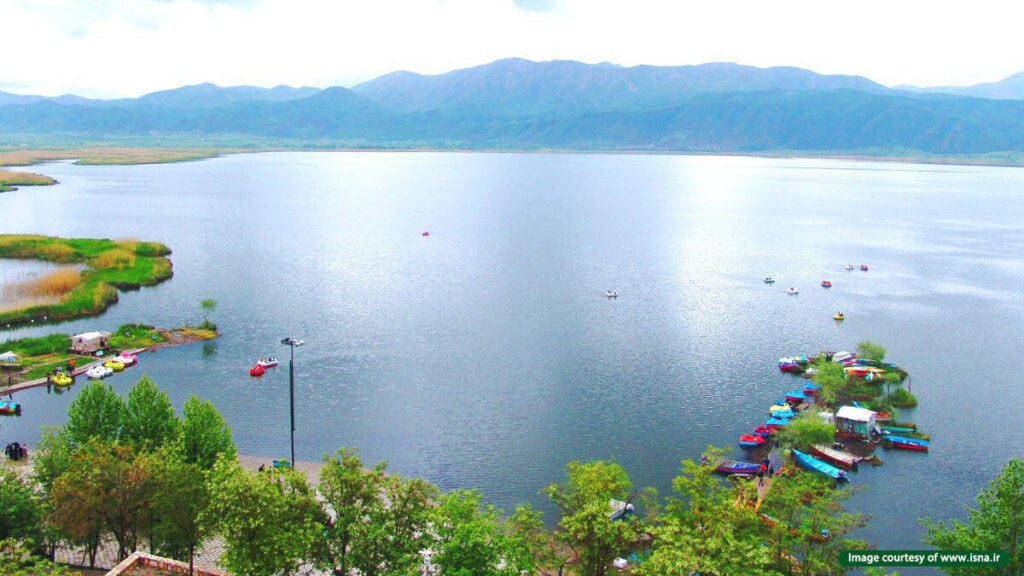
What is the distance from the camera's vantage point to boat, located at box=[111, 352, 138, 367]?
57203 mm

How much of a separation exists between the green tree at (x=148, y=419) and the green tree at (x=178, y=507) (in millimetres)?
6506

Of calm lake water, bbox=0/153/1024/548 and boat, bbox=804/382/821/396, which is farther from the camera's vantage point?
boat, bbox=804/382/821/396

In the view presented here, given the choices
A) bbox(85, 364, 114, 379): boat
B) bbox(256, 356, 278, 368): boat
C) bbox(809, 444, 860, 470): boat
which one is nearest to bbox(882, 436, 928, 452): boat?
bbox(809, 444, 860, 470): boat

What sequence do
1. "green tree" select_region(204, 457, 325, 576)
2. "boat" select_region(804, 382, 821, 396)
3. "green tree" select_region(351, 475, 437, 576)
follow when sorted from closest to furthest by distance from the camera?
"green tree" select_region(204, 457, 325, 576), "green tree" select_region(351, 475, 437, 576), "boat" select_region(804, 382, 821, 396)

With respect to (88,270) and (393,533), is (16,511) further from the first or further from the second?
(88,270)

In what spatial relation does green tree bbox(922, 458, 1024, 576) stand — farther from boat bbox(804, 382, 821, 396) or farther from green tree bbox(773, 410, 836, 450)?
boat bbox(804, 382, 821, 396)

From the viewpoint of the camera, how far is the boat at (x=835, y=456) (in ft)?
144

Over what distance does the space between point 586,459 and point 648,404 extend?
9885 mm

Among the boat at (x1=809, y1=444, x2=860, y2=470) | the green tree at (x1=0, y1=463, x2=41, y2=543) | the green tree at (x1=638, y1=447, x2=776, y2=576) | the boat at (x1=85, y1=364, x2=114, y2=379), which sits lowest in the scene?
the boat at (x1=85, y1=364, x2=114, y2=379)

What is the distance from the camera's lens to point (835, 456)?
146 ft

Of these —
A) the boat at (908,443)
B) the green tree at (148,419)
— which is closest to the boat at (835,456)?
the boat at (908,443)

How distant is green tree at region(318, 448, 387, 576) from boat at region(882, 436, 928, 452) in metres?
36.6

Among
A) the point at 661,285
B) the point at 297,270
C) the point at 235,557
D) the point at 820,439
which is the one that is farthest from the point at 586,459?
the point at 297,270

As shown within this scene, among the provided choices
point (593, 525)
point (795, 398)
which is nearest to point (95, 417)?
point (593, 525)
